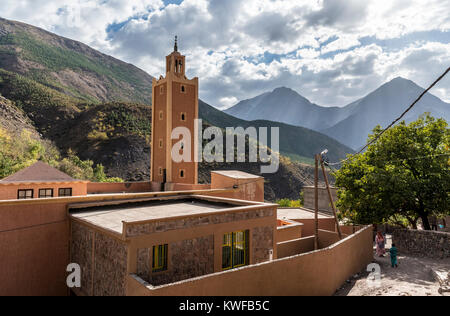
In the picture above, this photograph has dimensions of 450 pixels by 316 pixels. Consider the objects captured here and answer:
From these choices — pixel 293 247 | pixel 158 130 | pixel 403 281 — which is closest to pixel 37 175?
pixel 158 130

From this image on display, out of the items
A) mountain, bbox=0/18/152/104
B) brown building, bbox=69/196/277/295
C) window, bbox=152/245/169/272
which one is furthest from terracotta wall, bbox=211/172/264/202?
mountain, bbox=0/18/152/104

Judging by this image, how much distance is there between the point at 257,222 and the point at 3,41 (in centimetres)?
12865

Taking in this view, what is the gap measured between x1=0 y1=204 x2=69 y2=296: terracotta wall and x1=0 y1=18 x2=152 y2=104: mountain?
88.4 metres

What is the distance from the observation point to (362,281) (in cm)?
1368

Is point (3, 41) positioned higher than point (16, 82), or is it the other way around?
point (3, 41)

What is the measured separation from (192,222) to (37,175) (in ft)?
36.8

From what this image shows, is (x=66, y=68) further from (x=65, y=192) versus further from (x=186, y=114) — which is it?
(x=65, y=192)

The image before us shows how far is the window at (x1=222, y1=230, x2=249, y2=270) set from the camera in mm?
12047

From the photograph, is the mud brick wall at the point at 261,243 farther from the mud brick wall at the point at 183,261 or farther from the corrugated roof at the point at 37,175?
the corrugated roof at the point at 37,175

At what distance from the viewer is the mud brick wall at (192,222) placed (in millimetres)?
9497

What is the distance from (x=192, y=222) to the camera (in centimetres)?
1092

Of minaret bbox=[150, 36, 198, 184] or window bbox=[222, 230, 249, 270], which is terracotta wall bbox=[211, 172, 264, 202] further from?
window bbox=[222, 230, 249, 270]
